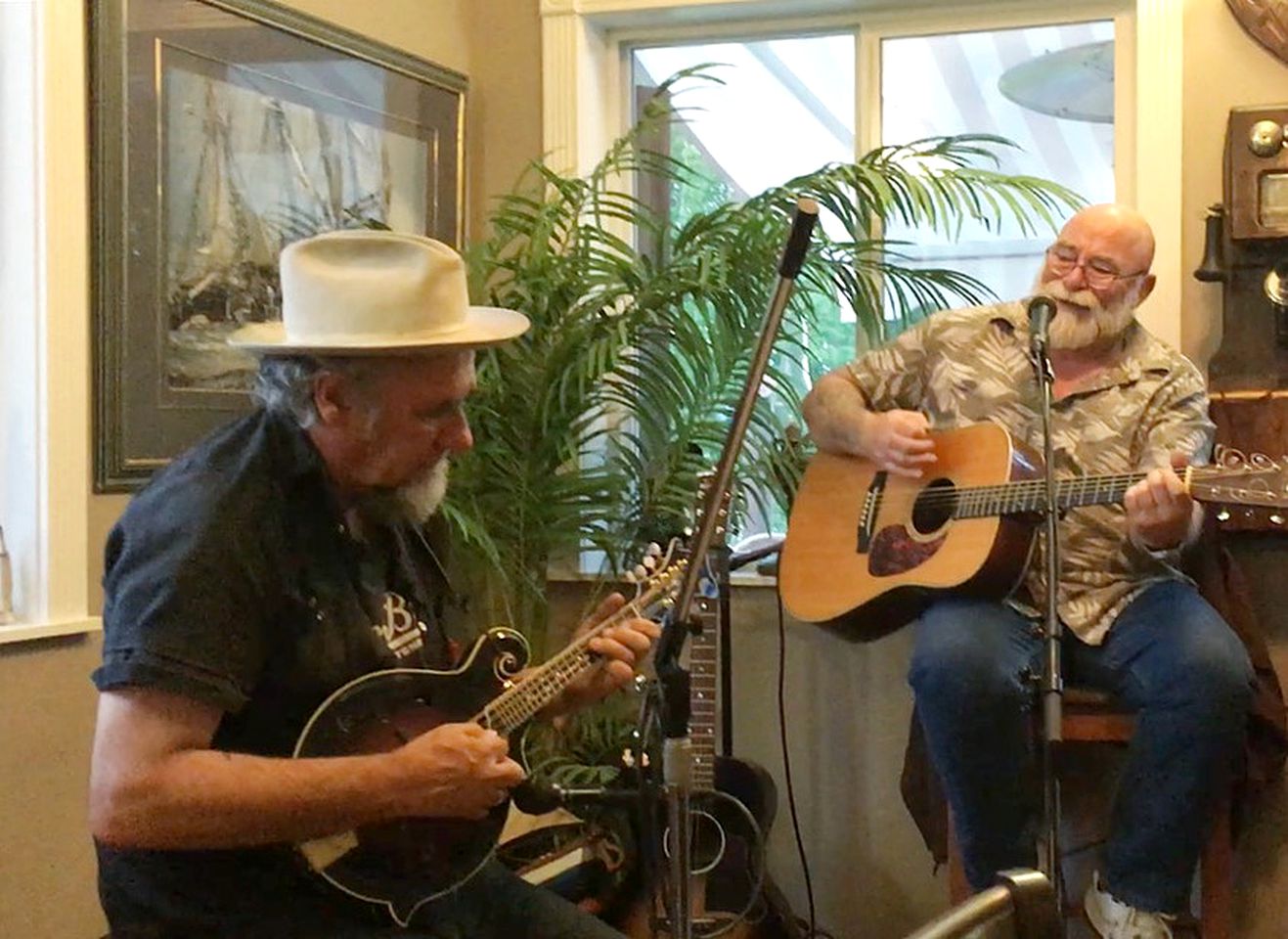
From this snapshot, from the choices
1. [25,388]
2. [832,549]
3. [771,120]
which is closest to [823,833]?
[832,549]

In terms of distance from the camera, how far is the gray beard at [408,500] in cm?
169

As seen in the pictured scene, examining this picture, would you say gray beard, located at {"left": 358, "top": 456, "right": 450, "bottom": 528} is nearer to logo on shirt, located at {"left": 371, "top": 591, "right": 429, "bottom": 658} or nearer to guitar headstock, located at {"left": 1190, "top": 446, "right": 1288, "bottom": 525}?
logo on shirt, located at {"left": 371, "top": 591, "right": 429, "bottom": 658}

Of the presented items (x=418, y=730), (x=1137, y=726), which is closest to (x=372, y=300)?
(x=418, y=730)

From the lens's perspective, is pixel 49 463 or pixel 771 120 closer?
pixel 49 463

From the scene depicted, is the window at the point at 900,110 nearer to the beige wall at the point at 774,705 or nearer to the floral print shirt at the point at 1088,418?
the beige wall at the point at 774,705

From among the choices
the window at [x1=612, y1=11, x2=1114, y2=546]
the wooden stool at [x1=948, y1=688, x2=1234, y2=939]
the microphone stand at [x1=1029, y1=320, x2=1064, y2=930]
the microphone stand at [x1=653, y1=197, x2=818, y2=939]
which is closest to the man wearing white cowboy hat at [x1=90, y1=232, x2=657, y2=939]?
the microphone stand at [x1=653, y1=197, x2=818, y2=939]

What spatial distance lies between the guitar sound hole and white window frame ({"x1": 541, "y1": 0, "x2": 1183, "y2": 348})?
0.68m

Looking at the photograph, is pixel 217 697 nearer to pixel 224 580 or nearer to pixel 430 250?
pixel 224 580

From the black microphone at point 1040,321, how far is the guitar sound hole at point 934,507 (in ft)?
1.21

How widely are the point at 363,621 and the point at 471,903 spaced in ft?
1.14

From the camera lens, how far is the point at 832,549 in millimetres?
2658

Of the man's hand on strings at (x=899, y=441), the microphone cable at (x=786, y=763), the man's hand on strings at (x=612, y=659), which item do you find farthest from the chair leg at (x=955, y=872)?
the man's hand on strings at (x=612, y=659)

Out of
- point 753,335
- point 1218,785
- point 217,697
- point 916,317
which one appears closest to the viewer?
point 217,697

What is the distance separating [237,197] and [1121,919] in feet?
6.26
